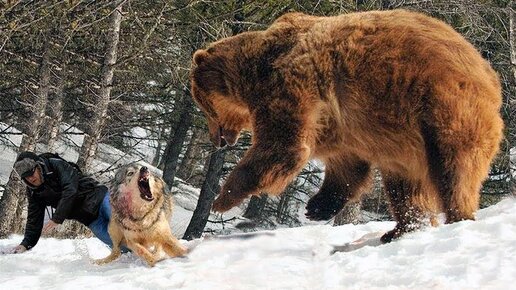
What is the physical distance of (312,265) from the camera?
3.97 metres

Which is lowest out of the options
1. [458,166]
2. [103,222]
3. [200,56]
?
[458,166]

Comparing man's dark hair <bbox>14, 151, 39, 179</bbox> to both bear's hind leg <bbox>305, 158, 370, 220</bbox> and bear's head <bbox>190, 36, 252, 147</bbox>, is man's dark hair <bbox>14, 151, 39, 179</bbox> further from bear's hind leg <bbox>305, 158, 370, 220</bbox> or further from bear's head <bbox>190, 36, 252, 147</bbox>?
bear's hind leg <bbox>305, 158, 370, 220</bbox>

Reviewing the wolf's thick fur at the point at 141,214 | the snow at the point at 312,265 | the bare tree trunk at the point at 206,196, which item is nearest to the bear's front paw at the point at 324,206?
the snow at the point at 312,265

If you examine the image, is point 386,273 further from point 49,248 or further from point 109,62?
point 109,62

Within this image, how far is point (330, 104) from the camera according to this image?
471 cm

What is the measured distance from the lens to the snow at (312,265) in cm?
318

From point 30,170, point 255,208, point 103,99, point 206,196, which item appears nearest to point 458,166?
point 30,170

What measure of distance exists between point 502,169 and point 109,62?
32.2 feet

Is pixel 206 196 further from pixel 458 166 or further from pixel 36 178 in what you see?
pixel 458 166

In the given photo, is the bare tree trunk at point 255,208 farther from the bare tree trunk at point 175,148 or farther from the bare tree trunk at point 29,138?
the bare tree trunk at point 29,138

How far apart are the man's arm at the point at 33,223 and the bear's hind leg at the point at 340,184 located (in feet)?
9.32

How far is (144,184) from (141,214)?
0.26 metres

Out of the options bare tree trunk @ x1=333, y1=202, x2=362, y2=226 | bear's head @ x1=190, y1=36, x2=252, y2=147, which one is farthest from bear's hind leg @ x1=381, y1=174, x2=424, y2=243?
bare tree trunk @ x1=333, y1=202, x2=362, y2=226

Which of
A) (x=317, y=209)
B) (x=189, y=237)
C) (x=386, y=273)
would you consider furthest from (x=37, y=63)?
(x=386, y=273)
